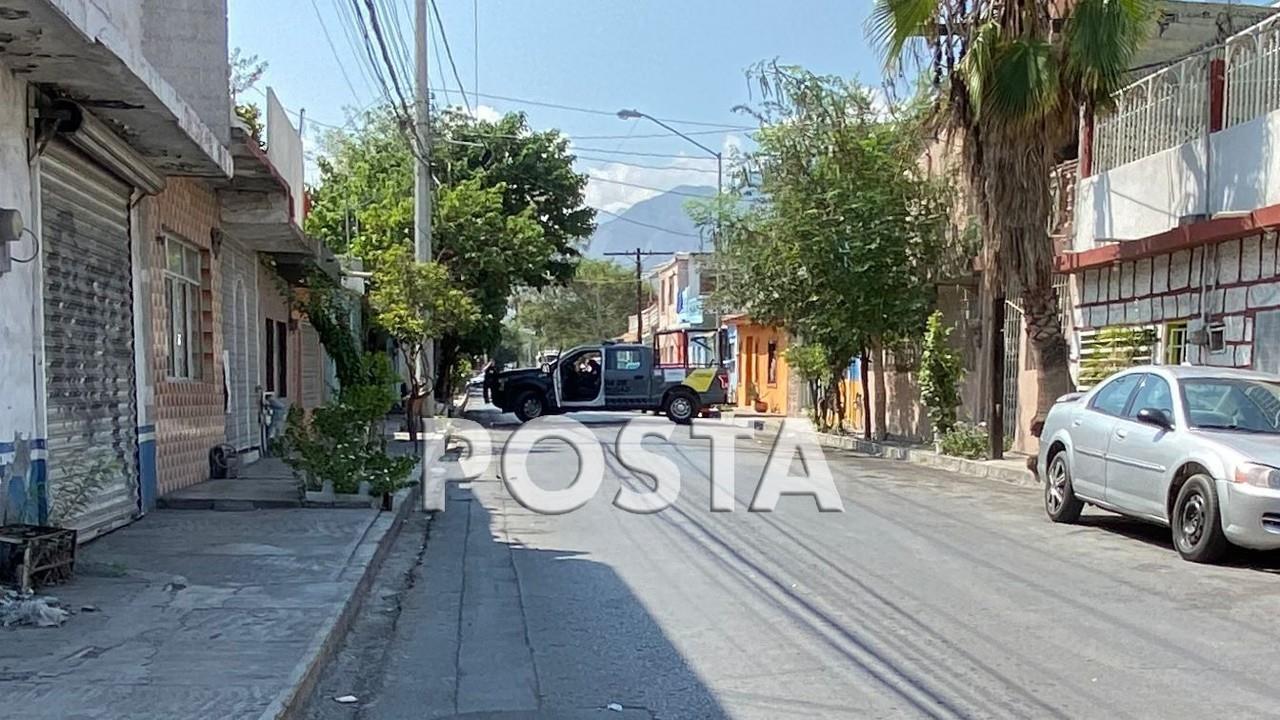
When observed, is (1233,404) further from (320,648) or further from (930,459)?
(930,459)

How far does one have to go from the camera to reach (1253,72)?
43.6 ft

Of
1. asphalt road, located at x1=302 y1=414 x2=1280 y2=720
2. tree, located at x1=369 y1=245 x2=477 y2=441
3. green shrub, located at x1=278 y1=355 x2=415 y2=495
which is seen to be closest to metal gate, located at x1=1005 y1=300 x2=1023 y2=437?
asphalt road, located at x1=302 y1=414 x2=1280 y2=720

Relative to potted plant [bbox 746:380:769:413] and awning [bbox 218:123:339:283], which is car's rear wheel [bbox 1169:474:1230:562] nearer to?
awning [bbox 218:123:339:283]

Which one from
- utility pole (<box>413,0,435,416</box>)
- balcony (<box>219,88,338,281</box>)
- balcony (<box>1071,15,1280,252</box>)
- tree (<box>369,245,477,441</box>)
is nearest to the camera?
balcony (<box>1071,15,1280,252</box>)

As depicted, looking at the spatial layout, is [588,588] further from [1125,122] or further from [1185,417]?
[1125,122]

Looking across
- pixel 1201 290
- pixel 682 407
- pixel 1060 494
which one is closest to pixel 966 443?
pixel 1201 290

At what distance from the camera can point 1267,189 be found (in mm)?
12812

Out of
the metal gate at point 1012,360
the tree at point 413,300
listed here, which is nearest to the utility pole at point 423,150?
the tree at point 413,300

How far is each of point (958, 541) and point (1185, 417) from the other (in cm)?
219

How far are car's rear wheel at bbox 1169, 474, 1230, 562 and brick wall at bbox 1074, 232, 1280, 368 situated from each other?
496 centimetres

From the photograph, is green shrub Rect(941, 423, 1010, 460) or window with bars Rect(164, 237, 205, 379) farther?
green shrub Rect(941, 423, 1010, 460)

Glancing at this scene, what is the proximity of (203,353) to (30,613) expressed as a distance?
8151 millimetres

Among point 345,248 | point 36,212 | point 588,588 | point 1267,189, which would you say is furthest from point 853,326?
point 345,248

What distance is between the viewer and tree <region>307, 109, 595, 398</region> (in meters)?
30.1
